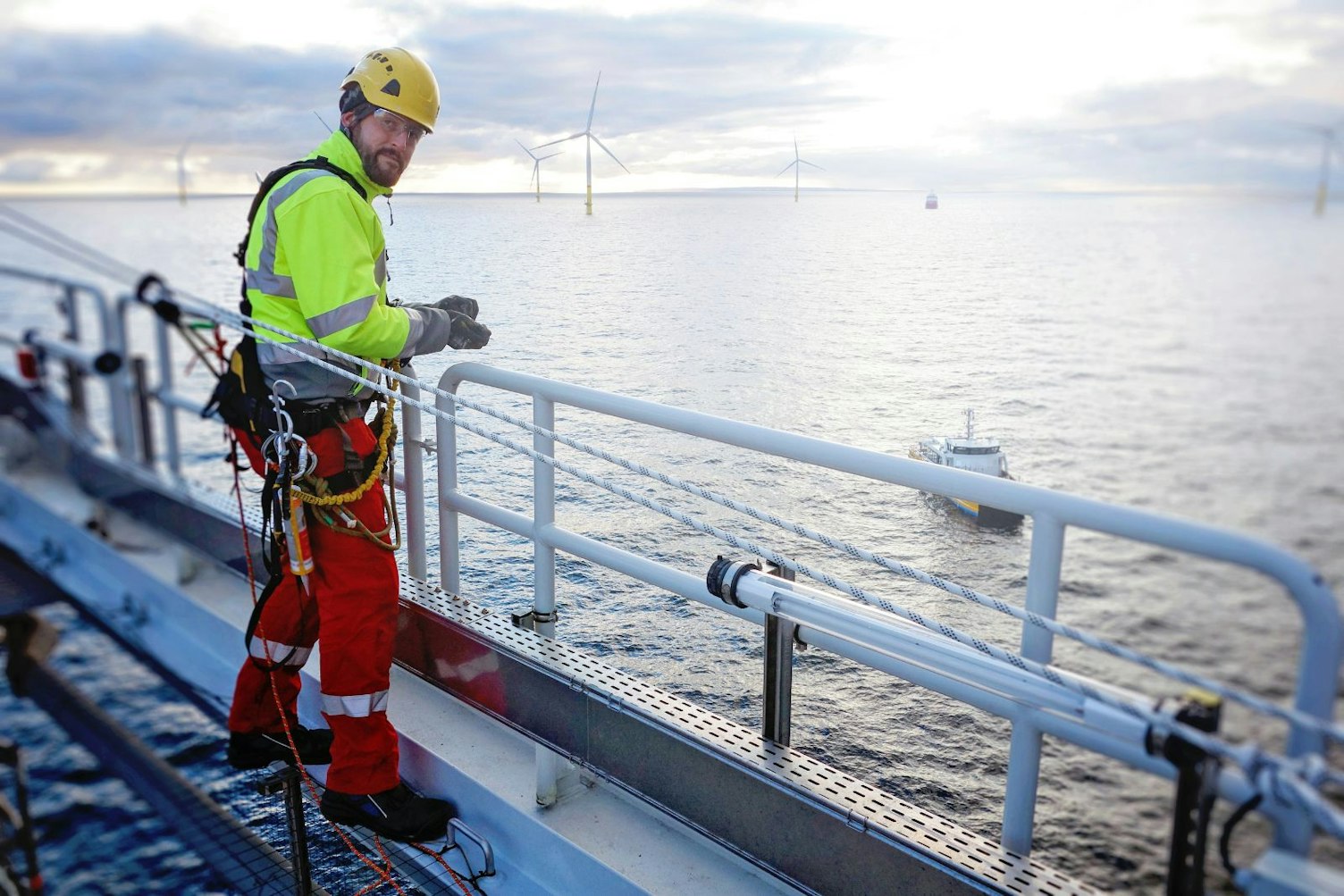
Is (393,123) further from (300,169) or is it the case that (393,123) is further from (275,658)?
(275,658)

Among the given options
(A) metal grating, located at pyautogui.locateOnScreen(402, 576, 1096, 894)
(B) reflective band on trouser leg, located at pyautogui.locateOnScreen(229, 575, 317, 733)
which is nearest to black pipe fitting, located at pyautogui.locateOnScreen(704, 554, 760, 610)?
(A) metal grating, located at pyautogui.locateOnScreen(402, 576, 1096, 894)

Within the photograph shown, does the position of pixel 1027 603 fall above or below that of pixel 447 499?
above

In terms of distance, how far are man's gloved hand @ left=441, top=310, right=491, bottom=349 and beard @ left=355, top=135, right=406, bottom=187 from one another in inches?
11.2


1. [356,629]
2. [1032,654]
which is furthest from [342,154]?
[1032,654]

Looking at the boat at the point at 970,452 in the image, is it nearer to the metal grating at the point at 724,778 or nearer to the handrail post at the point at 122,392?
the handrail post at the point at 122,392

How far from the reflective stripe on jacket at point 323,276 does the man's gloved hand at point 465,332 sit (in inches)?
5.0

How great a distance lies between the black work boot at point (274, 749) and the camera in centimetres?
212

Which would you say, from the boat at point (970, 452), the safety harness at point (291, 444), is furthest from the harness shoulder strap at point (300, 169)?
the boat at point (970, 452)

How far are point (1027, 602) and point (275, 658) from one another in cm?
150

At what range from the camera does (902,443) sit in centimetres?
2552

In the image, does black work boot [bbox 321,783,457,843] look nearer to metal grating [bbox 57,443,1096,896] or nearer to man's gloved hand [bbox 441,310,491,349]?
metal grating [bbox 57,443,1096,896]

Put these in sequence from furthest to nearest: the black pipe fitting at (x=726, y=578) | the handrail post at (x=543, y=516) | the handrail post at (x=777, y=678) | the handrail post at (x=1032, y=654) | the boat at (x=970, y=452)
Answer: the boat at (x=970, y=452)
the handrail post at (x=543, y=516)
the handrail post at (x=777, y=678)
the black pipe fitting at (x=726, y=578)
the handrail post at (x=1032, y=654)

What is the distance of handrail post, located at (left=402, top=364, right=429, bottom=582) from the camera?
7.72ft

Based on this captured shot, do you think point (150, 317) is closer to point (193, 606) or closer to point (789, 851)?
point (193, 606)
